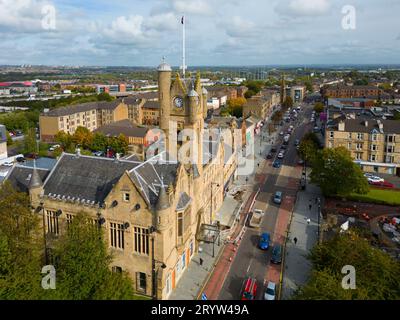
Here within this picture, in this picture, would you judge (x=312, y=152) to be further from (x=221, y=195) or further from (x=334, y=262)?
(x=334, y=262)

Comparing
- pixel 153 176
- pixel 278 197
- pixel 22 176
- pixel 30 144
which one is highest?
pixel 153 176

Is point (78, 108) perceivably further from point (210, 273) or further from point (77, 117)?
point (210, 273)

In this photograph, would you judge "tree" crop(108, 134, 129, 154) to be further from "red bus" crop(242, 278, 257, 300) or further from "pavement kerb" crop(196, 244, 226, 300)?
"red bus" crop(242, 278, 257, 300)

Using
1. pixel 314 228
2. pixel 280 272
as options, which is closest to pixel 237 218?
pixel 314 228

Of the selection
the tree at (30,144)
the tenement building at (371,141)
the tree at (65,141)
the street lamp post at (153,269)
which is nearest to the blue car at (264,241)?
the street lamp post at (153,269)

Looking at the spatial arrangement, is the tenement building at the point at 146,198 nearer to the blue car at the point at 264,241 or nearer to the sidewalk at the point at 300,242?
the blue car at the point at 264,241

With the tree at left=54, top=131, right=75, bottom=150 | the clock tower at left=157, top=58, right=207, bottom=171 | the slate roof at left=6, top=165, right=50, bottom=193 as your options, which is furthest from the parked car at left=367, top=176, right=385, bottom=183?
the tree at left=54, top=131, right=75, bottom=150

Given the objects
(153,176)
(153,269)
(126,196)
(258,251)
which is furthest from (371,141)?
(126,196)
